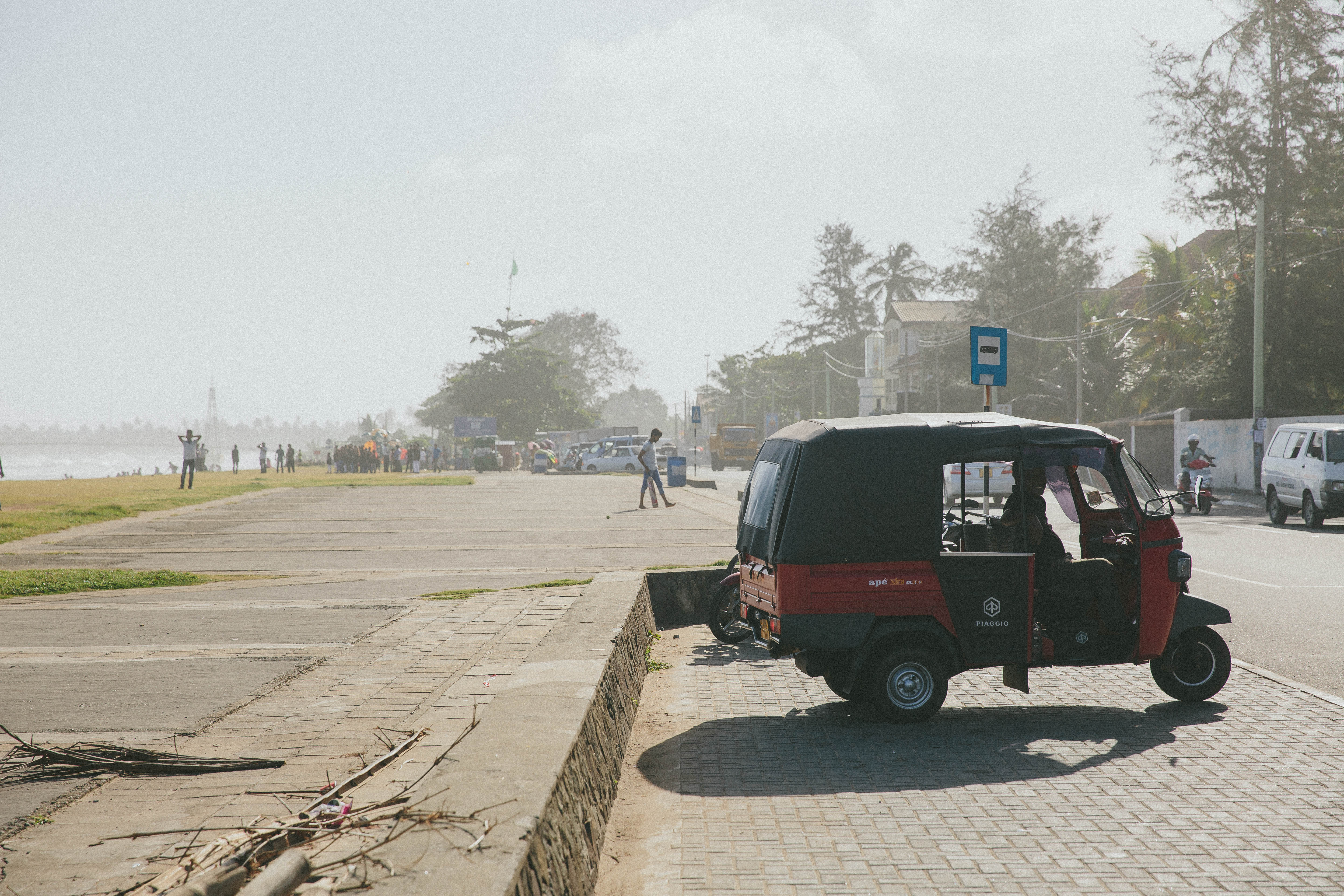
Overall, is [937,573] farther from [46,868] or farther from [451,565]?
[451,565]

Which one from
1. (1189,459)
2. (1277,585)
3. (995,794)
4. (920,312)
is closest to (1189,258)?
(920,312)

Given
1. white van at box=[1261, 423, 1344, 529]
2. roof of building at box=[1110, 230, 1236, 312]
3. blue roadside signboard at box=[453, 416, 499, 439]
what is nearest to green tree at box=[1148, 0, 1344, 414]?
roof of building at box=[1110, 230, 1236, 312]

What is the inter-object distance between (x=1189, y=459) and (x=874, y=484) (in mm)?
20948

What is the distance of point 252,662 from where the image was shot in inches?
294

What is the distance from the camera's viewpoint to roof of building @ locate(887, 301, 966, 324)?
86.8 meters

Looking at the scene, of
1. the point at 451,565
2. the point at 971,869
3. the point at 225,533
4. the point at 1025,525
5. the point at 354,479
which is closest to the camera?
the point at 971,869

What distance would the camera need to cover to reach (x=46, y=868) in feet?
12.0

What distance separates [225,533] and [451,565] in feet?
24.1

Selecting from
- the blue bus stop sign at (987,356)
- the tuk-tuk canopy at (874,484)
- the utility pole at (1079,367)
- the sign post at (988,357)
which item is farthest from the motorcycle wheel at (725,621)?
the utility pole at (1079,367)

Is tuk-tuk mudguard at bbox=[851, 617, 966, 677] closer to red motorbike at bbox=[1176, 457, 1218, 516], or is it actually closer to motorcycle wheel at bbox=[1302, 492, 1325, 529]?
motorcycle wheel at bbox=[1302, 492, 1325, 529]

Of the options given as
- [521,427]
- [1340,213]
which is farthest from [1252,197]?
[521,427]

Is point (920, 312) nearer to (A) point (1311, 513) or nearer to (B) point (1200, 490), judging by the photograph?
(B) point (1200, 490)

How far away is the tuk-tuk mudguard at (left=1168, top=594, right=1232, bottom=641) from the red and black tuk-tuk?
0.04 ft

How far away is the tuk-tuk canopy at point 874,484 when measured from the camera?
21.9ft
